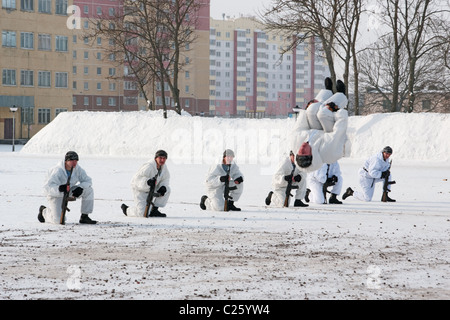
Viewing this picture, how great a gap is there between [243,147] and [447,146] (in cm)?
977

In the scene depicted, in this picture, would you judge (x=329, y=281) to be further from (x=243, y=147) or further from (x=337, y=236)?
(x=243, y=147)

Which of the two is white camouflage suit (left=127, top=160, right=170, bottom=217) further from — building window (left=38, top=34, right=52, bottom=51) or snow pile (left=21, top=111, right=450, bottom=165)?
building window (left=38, top=34, right=52, bottom=51)

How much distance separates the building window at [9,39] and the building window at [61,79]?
439cm

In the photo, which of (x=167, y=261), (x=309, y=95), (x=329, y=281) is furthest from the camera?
(x=309, y=95)

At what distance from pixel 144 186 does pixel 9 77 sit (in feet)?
160

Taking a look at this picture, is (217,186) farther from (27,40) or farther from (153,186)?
(27,40)

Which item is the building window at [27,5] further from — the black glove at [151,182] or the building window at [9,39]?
the black glove at [151,182]

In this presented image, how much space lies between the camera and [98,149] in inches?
1502

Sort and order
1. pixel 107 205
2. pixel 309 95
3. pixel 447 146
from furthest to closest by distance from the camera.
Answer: pixel 309 95 < pixel 447 146 < pixel 107 205

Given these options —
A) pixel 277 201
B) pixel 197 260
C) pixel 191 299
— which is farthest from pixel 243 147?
pixel 191 299

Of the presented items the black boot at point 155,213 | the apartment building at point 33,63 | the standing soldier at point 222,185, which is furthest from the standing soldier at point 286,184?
the apartment building at point 33,63

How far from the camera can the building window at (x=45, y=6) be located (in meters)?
60.0

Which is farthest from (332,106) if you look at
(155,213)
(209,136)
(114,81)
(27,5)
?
(114,81)

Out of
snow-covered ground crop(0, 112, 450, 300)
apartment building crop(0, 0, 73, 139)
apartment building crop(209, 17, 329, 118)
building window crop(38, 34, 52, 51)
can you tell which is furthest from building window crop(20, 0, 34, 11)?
apartment building crop(209, 17, 329, 118)
